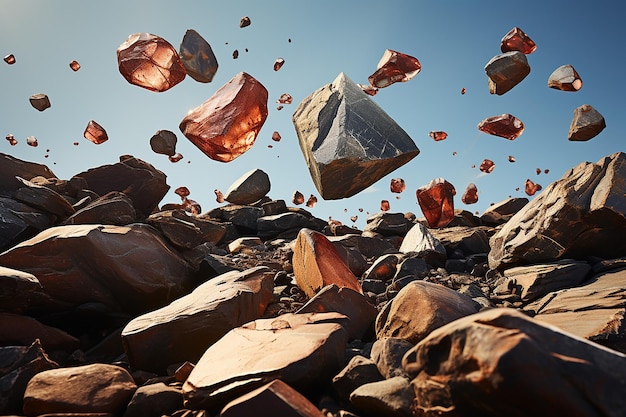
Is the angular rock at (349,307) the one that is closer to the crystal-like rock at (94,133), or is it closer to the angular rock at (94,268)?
the angular rock at (94,268)

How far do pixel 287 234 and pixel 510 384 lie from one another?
938 centimetres

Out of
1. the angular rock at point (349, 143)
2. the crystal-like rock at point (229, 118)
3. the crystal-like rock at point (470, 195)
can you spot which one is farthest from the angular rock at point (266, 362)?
the crystal-like rock at point (470, 195)

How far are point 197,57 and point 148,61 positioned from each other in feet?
2.06

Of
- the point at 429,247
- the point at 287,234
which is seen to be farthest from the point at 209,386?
the point at 287,234

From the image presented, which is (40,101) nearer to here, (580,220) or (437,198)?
(437,198)

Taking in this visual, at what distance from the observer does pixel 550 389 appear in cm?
119

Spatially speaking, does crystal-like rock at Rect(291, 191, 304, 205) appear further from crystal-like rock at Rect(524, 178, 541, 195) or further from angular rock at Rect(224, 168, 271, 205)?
crystal-like rock at Rect(524, 178, 541, 195)

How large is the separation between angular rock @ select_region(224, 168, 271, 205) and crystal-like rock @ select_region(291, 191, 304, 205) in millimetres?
1324

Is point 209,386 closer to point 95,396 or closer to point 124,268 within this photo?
point 95,396

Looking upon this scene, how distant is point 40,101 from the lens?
7.06m

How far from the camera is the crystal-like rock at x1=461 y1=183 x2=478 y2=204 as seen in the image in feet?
37.0

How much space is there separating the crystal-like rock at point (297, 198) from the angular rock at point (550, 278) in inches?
370

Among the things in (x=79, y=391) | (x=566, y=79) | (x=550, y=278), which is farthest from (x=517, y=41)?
(x=79, y=391)

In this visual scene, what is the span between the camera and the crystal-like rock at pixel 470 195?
11273 mm
